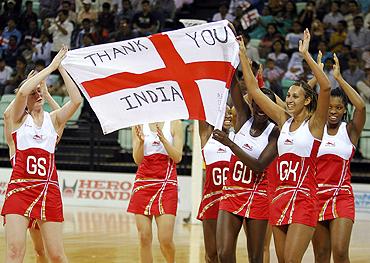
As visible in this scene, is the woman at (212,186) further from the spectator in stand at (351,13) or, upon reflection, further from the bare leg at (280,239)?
the spectator in stand at (351,13)

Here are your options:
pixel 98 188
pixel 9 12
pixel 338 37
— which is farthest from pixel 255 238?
pixel 9 12

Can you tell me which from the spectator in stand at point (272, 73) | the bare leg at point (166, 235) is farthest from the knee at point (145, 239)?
the spectator in stand at point (272, 73)

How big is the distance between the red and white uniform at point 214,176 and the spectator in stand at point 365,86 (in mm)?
8792

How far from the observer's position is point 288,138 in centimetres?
775

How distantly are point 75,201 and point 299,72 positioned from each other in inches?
189

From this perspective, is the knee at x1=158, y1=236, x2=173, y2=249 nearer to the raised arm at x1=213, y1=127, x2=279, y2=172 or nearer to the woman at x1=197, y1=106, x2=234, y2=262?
the woman at x1=197, y1=106, x2=234, y2=262

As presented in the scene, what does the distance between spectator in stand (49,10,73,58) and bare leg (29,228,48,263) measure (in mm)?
12221

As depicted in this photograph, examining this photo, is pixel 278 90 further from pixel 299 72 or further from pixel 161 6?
pixel 161 6

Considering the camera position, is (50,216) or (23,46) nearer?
(50,216)

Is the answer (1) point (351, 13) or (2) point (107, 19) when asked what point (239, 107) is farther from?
(2) point (107, 19)

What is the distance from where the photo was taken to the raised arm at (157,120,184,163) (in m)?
9.36

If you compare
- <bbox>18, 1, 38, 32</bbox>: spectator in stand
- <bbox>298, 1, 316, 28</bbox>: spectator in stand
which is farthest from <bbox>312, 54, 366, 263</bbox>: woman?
<bbox>18, 1, 38, 32</bbox>: spectator in stand

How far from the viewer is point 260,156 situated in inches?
320

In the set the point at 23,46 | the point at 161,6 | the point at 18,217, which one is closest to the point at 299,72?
the point at 161,6
